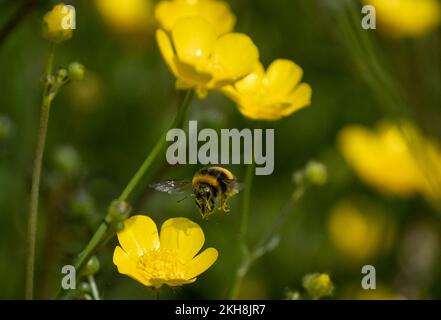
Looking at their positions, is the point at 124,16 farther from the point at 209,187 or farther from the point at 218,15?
the point at 209,187

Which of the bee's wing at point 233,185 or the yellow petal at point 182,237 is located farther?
the bee's wing at point 233,185

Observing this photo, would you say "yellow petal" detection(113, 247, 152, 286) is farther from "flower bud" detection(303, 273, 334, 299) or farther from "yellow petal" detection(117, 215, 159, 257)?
"flower bud" detection(303, 273, 334, 299)

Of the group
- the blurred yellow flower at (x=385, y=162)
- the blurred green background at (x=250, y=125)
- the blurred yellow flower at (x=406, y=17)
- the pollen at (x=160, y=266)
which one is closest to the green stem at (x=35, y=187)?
the pollen at (x=160, y=266)

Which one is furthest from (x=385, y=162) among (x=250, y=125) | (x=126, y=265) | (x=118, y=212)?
(x=118, y=212)

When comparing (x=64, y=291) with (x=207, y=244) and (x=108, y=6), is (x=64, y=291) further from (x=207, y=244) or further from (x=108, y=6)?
(x=108, y=6)

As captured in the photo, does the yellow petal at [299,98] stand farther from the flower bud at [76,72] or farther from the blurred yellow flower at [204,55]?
the flower bud at [76,72]

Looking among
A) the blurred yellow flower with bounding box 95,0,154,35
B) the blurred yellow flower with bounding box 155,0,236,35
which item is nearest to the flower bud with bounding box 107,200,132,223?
the blurred yellow flower with bounding box 155,0,236,35
